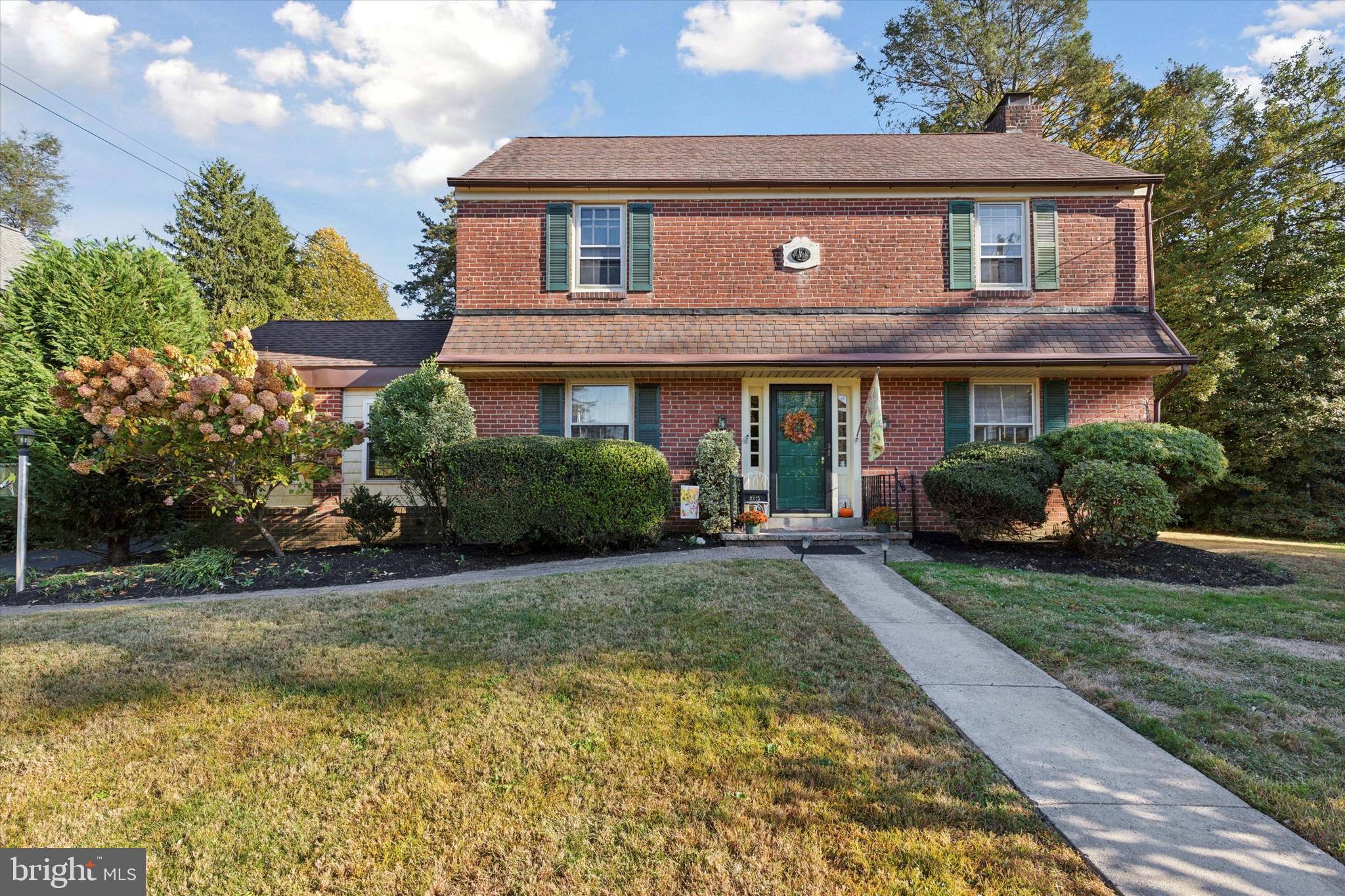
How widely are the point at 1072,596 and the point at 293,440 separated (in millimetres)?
9074

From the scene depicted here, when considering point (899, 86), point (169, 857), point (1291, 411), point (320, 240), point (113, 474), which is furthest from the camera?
point (320, 240)

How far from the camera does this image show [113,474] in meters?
8.27

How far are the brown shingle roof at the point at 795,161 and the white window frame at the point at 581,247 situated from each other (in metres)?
0.45

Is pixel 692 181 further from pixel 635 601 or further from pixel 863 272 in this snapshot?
pixel 635 601

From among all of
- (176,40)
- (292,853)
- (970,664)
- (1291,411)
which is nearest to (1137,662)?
(970,664)

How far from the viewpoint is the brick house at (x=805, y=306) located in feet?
32.3

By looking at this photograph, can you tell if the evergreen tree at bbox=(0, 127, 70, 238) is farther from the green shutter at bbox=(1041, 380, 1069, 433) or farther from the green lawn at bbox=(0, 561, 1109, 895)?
the green shutter at bbox=(1041, 380, 1069, 433)

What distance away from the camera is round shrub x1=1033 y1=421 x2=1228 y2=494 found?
25.3 feet

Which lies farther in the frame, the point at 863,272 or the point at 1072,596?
the point at 863,272

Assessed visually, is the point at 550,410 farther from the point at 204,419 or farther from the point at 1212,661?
the point at 1212,661

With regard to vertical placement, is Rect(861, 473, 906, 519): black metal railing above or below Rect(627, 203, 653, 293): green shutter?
below

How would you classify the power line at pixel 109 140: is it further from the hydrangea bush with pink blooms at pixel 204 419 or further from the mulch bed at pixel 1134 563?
the mulch bed at pixel 1134 563

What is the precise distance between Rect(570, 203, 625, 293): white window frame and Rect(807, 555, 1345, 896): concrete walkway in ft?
26.8

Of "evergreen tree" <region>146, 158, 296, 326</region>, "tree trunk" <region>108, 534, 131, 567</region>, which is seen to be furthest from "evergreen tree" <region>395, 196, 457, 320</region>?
"tree trunk" <region>108, 534, 131, 567</region>
